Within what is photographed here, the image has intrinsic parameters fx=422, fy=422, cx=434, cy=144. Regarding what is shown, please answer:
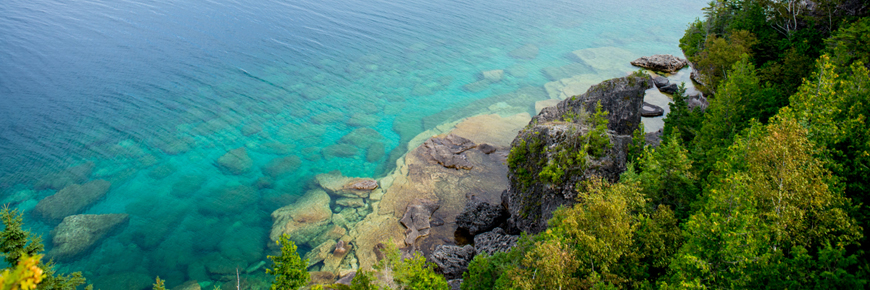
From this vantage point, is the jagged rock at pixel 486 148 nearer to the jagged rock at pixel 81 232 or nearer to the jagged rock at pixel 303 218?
the jagged rock at pixel 303 218

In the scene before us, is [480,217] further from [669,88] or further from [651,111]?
[669,88]

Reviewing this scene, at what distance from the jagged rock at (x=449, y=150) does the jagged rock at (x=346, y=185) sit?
871cm

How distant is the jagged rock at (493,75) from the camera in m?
78.7

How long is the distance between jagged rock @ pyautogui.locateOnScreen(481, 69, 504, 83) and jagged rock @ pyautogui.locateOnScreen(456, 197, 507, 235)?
4236 centimetres

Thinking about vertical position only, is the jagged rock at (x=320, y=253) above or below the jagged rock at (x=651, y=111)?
below

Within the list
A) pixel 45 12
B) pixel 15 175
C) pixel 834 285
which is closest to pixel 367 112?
pixel 15 175

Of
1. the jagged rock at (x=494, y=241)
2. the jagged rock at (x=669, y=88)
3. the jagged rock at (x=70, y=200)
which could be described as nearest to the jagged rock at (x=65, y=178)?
the jagged rock at (x=70, y=200)

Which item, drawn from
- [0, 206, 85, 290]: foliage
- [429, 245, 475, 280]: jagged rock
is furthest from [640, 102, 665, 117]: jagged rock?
[0, 206, 85, 290]: foliage

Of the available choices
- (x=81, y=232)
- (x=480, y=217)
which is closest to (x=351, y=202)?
(x=480, y=217)

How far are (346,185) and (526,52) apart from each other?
60.4 m

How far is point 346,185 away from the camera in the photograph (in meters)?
46.8

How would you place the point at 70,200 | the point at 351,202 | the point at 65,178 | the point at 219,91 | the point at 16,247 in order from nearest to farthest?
the point at 16,247 < the point at 70,200 < the point at 351,202 < the point at 65,178 < the point at 219,91

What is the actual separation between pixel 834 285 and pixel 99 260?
49.2 m

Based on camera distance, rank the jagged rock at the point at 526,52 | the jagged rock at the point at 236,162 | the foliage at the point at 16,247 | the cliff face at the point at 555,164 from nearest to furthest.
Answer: the foliage at the point at 16,247
the cliff face at the point at 555,164
the jagged rock at the point at 236,162
the jagged rock at the point at 526,52
